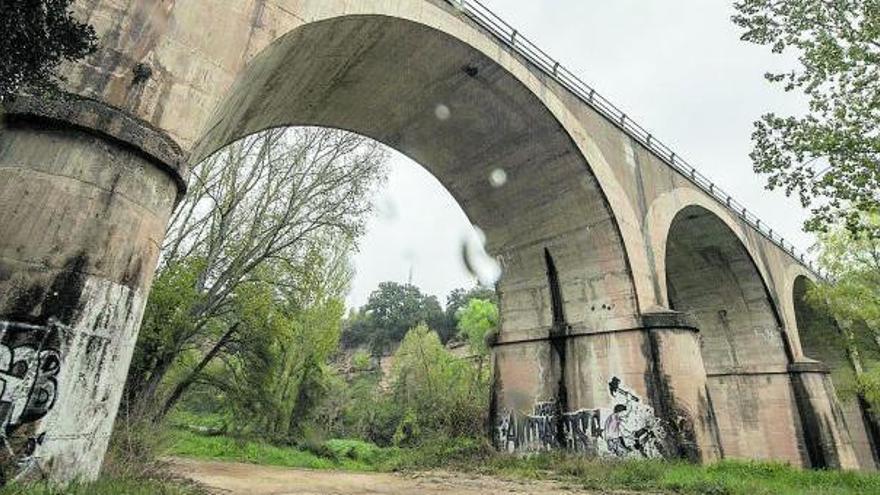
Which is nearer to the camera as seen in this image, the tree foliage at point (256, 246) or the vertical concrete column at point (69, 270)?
the vertical concrete column at point (69, 270)

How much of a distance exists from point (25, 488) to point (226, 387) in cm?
1045

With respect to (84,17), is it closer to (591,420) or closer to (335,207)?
(335,207)

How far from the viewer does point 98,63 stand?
17.0 ft

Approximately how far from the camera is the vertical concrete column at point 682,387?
10.7m

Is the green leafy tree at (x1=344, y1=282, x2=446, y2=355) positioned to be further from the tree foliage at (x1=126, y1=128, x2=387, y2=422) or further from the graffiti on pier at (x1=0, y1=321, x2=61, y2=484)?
the graffiti on pier at (x1=0, y1=321, x2=61, y2=484)

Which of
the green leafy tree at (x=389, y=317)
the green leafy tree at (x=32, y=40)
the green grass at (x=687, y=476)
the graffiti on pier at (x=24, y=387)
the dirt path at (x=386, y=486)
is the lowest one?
the dirt path at (x=386, y=486)

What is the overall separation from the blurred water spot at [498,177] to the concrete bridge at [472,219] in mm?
188

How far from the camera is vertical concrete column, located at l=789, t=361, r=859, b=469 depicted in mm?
16781

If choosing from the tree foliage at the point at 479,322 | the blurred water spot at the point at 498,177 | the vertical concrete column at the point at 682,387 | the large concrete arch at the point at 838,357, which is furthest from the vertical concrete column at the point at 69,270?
the tree foliage at the point at 479,322

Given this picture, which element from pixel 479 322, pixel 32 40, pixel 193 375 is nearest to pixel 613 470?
pixel 193 375

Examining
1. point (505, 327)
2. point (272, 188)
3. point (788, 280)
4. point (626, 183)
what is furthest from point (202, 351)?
point (788, 280)

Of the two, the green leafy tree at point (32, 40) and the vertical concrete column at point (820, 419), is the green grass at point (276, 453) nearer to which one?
the green leafy tree at point (32, 40)

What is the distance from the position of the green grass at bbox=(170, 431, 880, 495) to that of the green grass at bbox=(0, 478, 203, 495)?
12.3 feet

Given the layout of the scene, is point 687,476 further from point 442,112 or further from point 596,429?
point 442,112
